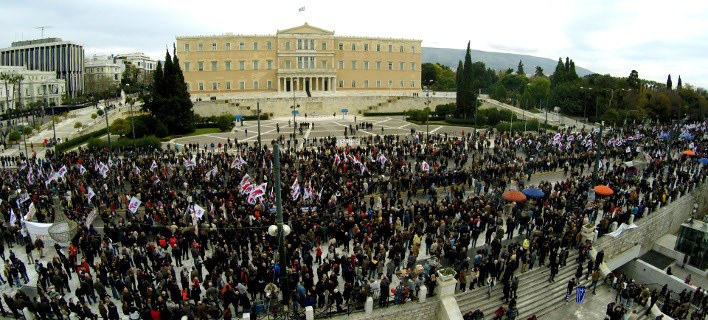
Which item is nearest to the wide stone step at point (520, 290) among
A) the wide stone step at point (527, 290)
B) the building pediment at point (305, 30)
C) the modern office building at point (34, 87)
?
the wide stone step at point (527, 290)

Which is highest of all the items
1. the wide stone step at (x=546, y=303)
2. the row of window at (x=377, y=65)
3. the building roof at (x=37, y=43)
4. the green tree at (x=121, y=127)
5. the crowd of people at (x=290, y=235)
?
the building roof at (x=37, y=43)

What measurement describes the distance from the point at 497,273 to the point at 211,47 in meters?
61.5

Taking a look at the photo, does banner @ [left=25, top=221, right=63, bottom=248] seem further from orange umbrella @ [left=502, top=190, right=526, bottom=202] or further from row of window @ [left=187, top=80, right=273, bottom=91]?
row of window @ [left=187, top=80, right=273, bottom=91]

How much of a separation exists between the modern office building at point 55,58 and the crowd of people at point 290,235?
93381 millimetres

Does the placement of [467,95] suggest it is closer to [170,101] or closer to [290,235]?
[170,101]

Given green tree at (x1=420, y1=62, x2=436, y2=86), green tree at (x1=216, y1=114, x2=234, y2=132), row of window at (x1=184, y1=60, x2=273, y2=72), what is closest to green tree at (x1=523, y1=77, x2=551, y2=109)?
green tree at (x1=420, y1=62, x2=436, y2=86)

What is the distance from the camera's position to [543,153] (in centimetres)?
3136

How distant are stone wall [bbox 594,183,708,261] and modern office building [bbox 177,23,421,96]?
4857 centimetres

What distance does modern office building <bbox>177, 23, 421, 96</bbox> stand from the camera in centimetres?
6481

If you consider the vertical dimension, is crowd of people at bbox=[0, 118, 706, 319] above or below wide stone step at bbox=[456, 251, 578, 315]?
→ above

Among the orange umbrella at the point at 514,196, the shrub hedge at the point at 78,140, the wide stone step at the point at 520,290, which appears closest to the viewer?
the wide stone step at the point at 520,290

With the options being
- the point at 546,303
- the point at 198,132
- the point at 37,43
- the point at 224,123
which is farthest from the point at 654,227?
the point at 37,43

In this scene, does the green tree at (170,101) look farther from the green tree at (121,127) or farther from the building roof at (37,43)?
the building roof at (37,43)

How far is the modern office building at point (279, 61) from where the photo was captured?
6481 cm
